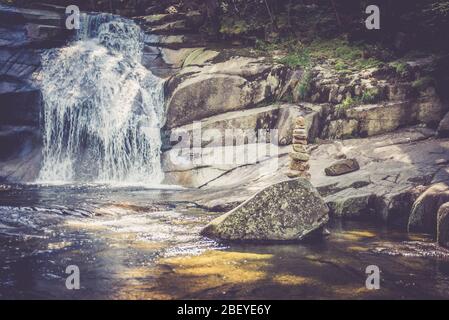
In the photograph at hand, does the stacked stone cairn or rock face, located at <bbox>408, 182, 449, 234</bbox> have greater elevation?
the stacked stone cairn

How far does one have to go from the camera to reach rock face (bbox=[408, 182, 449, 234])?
352 inches

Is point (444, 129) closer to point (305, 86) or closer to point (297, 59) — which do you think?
point (305, 86)

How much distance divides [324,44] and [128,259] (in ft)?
53.0

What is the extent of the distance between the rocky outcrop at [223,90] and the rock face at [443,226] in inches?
405

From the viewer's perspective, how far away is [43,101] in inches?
720

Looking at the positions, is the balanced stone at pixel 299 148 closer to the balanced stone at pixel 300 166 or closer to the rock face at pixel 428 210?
the balanced stone at pixel 300 166

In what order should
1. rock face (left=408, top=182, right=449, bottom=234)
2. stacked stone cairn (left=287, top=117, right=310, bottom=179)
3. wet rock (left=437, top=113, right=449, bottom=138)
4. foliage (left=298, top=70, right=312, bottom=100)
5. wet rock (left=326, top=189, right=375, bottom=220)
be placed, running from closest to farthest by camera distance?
rock face (left=408, top=182, right=449, bottom=234) < stacked stone cairn (left=287, top=117, right=310, bottom=179) < wet rock (left=326, top=189, right=375, bottom=220) < wet rock (left=437, top=113, right=449, bottom=138) < foliage (left=298, top=70, right=312, bottom=100)

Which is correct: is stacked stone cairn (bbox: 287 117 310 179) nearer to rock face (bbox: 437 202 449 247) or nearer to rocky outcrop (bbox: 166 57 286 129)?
rock face (bbox: 437 202 449 247)

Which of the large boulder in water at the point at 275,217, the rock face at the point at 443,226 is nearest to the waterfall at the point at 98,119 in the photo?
the large boulder in water at the point at 275,217

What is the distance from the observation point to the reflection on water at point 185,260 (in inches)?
214

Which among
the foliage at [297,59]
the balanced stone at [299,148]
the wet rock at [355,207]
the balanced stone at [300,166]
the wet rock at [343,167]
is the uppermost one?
the foliage at [297,59]

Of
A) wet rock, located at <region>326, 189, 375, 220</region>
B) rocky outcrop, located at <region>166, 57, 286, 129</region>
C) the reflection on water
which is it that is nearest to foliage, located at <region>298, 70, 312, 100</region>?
rocky outcrop, located at <region>166, 57, 286, 129</region>

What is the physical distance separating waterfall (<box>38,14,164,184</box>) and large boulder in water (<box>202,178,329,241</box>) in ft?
29.4
